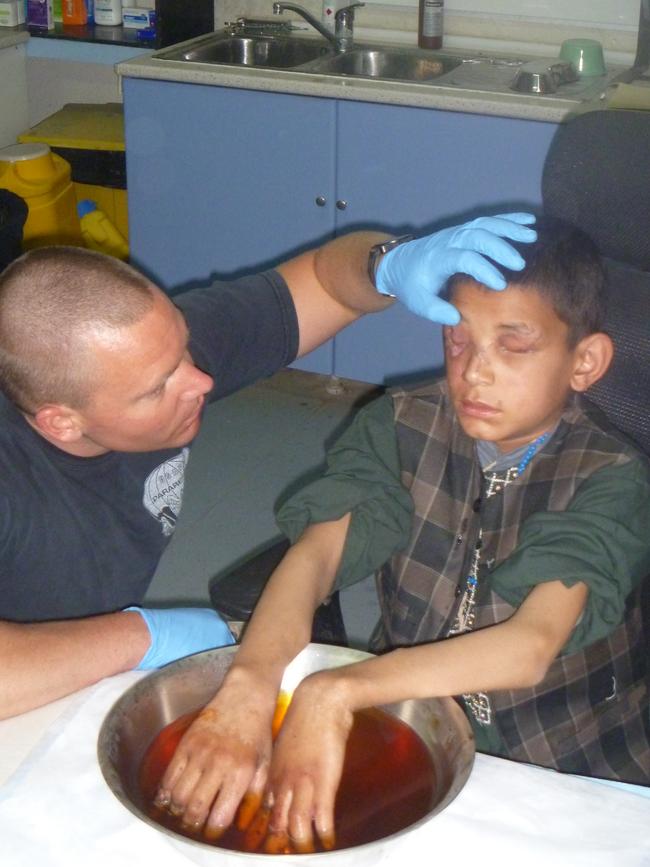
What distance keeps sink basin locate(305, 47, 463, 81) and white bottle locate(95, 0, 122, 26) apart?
75cm

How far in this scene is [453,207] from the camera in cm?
273

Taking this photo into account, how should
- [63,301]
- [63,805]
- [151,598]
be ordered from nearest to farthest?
[63,805] → [63,301] → [151,598]

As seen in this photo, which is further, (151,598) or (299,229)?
(299,229)

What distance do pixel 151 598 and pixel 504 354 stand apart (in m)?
1.40

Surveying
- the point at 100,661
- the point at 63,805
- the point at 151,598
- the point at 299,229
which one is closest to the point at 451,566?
the point at 100,661

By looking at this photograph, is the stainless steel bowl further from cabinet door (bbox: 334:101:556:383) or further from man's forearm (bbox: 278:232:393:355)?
cabinet door (bbox: 334:101:556:383)

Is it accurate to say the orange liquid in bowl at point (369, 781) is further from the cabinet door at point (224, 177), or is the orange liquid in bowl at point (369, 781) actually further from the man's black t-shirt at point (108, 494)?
the cabinet door at point (224, 177)

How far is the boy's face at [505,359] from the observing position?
3.96 feet

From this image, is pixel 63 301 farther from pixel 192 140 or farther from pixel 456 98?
pixel 192 140

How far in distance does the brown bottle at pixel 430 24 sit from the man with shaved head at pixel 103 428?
1.82m

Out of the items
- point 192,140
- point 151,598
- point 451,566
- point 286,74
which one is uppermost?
point 286,74

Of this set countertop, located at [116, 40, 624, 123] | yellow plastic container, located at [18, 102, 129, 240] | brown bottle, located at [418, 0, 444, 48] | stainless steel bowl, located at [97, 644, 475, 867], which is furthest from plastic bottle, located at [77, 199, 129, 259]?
stainless steel bowl, located at [97, 644, 475, 867]

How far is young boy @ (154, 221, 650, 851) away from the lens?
40.4 inches

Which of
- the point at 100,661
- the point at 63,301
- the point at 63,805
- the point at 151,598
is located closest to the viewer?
the point at 63,805
